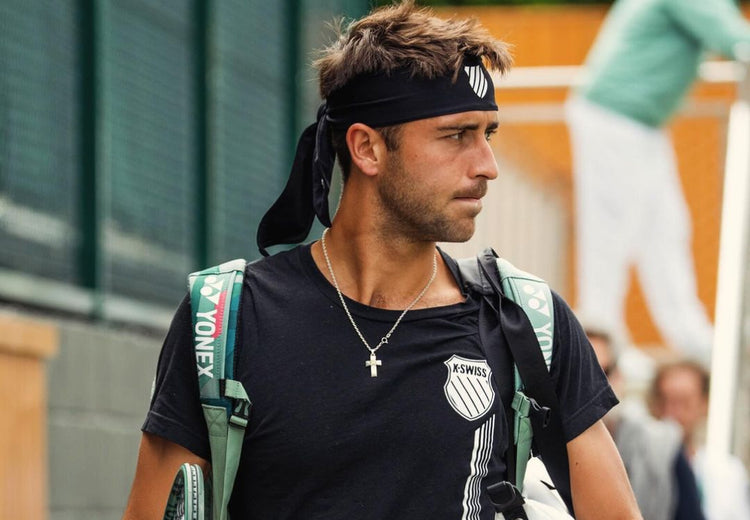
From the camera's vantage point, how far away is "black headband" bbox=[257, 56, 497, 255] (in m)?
4.34

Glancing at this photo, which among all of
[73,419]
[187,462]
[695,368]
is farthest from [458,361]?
[695,368]

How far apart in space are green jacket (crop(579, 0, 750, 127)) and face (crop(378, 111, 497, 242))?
6.44m

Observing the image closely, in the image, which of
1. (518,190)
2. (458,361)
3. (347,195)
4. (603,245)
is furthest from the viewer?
(518,190)

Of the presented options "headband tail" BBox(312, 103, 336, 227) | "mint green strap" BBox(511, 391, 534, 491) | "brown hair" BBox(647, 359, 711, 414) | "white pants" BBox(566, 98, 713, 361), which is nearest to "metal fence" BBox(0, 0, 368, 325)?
"white pants" BBox(566, 98, 713, 361)

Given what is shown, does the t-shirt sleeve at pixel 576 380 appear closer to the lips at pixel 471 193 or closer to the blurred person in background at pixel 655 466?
the lips at pixel 471 193

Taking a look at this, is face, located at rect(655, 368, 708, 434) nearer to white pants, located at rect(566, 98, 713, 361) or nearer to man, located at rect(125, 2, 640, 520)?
white pants, located at rect(566, 98, 713, 361)

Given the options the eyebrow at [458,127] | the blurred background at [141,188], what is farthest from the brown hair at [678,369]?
the eyebrow at [458,127]

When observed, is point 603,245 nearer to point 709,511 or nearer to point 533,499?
point 709,511

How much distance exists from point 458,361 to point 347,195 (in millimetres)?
565

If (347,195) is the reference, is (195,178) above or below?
above

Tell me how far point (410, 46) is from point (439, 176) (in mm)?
336

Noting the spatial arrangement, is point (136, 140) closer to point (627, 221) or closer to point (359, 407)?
point (627, 221)

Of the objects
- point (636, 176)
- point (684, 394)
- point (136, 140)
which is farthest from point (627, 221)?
point (136, 140)

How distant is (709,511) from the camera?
8.73 metres
